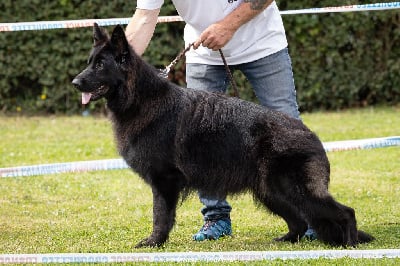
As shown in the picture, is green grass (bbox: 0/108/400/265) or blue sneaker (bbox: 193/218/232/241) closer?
green grass (bbox: 0/108/400/265)

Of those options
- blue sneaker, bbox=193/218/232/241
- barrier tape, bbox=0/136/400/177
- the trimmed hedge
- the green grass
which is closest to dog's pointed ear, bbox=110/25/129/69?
the green grass

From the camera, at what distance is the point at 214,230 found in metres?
6.21

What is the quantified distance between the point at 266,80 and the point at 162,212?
128 centimetres

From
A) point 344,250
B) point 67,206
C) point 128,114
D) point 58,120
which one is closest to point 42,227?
point 67,206

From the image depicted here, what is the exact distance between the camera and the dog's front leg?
5.65 meters

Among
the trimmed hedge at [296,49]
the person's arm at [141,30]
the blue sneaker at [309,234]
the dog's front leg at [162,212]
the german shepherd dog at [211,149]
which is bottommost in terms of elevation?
the trimmed hedge at [296,49]

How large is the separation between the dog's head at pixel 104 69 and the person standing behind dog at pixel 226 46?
505 mm

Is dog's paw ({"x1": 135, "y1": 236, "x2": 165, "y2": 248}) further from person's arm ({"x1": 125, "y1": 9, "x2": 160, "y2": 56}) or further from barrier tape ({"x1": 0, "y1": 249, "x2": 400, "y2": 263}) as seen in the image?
person's arm ({"x1": 125, "y1": 9, "x2": 160, "y2": 56})

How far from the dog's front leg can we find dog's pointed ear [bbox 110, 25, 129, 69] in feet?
2.93

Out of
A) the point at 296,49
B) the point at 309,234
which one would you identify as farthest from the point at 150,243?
the point at 296,49

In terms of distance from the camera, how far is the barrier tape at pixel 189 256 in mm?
4840

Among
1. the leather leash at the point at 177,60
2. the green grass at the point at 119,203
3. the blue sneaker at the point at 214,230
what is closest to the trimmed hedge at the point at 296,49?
the green grass at the point at 119,203

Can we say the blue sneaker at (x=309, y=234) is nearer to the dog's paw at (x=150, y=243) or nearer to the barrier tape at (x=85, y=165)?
the dog's paw at (x=150, y=243)

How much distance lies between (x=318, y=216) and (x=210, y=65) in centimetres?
146
